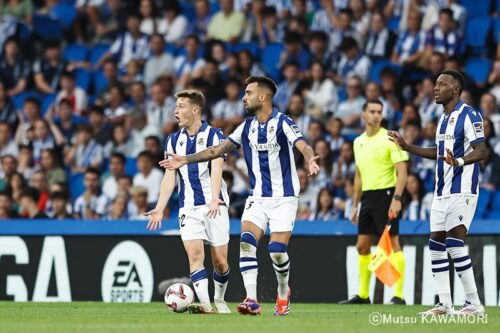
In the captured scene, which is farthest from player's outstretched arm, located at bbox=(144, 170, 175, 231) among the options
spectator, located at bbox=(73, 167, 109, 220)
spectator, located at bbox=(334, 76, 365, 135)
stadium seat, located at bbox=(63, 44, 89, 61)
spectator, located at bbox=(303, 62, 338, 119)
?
stadium seat, located at bbox=(63, 44, 89, 61)

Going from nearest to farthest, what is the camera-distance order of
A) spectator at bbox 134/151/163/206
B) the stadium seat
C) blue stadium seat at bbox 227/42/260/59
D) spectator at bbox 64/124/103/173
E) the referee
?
the referee < spectator at bbox 134/151/163/206 < spectator at bbox 64/124/103/173 < blue stadium seat at bbox 227/42/260/59 < the stadium seat

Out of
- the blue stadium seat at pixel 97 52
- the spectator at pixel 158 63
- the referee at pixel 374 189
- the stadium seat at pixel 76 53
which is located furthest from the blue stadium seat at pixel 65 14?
the referee at pixel 374 189

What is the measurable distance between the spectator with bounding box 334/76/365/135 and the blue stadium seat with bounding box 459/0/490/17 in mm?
3078

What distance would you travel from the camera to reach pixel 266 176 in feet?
37.3

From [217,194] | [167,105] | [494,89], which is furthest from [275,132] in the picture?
[167,105]

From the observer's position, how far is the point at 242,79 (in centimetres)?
2016

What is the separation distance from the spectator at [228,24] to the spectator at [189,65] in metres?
0.48

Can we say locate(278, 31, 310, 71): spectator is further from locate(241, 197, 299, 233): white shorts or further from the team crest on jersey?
the team crest on jersey

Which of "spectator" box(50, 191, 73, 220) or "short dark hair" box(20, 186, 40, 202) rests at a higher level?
"short dark hair" box(20, 186, 40, 202)

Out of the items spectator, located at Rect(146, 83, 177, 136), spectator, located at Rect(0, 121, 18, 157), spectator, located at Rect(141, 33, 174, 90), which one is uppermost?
spectator, located at Rect(141, 33, 174, 90)

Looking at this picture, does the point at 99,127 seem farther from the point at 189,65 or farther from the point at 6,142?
the point at 189,65

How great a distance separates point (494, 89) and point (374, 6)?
A: 3149 millimetres

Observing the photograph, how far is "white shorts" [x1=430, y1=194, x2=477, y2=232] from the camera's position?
36.3ft

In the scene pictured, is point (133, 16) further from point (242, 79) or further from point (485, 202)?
point (485, 202)
